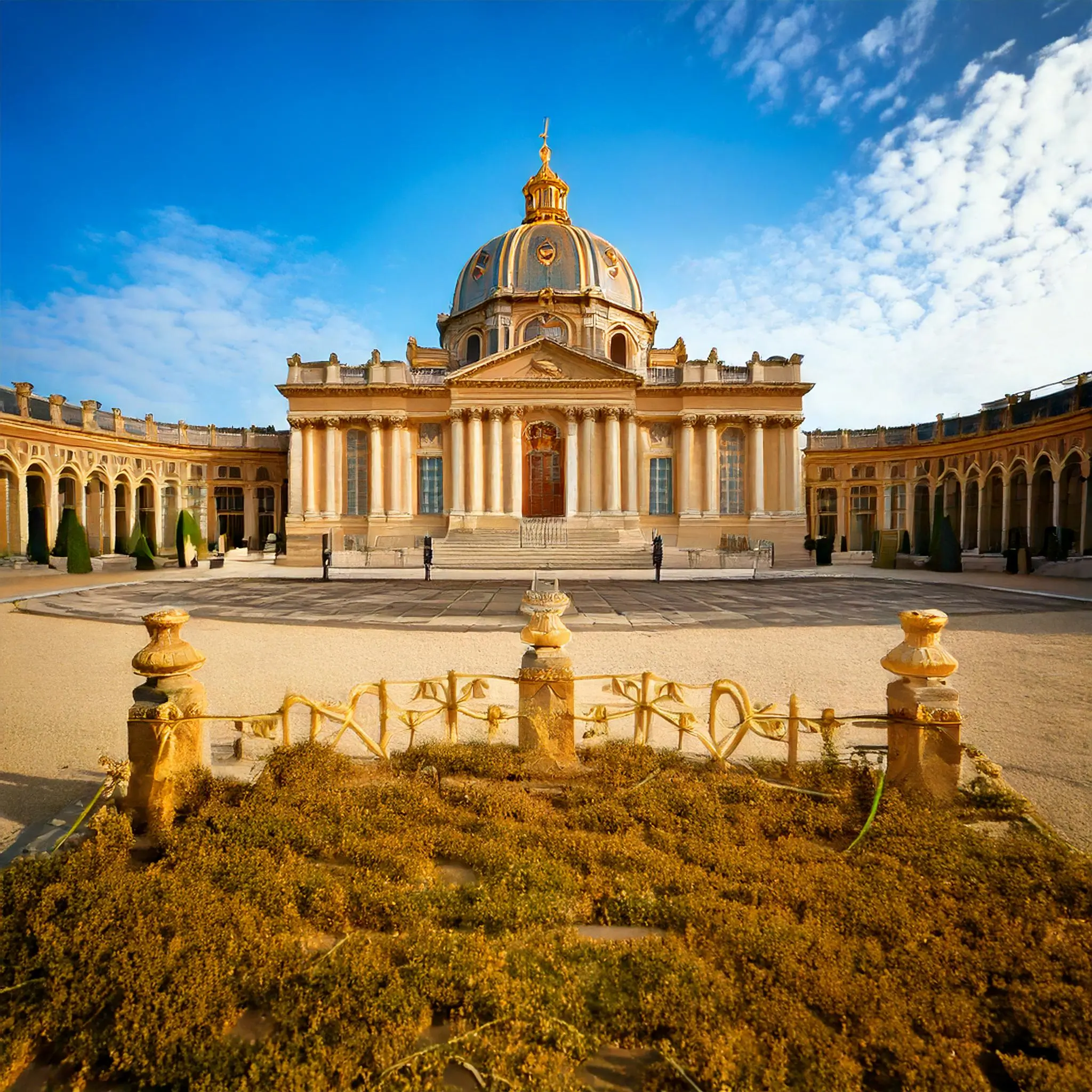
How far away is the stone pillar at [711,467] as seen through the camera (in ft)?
110

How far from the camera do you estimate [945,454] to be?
36656 millimetres

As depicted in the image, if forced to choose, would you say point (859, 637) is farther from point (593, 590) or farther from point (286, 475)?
point (286, 475)

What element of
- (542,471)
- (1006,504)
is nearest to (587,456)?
(542,471)

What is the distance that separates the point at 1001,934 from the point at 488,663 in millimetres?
6156

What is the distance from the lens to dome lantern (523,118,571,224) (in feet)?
142

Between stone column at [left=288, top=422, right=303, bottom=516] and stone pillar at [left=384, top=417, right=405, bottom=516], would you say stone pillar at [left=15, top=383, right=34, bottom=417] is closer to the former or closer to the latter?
stone column at [left=288, top=422, right=303, bottom=516]

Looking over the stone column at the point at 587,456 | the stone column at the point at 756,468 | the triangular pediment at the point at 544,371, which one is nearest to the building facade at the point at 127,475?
the triangular pediment at the point at 544,371

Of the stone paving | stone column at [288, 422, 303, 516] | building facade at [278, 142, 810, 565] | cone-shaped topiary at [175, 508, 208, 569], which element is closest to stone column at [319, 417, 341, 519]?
building facade at [278, 142, 810, 565]

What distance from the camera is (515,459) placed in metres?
33.1

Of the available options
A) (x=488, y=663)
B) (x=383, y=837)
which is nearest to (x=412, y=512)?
(x=488, y=663)

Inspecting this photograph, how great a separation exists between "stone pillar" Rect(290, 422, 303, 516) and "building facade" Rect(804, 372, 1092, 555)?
110 ft

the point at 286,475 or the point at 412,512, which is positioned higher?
the point at 286,475

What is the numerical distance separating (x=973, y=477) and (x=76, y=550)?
4580 centimetres

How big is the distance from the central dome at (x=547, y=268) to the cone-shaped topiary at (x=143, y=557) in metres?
23.8
